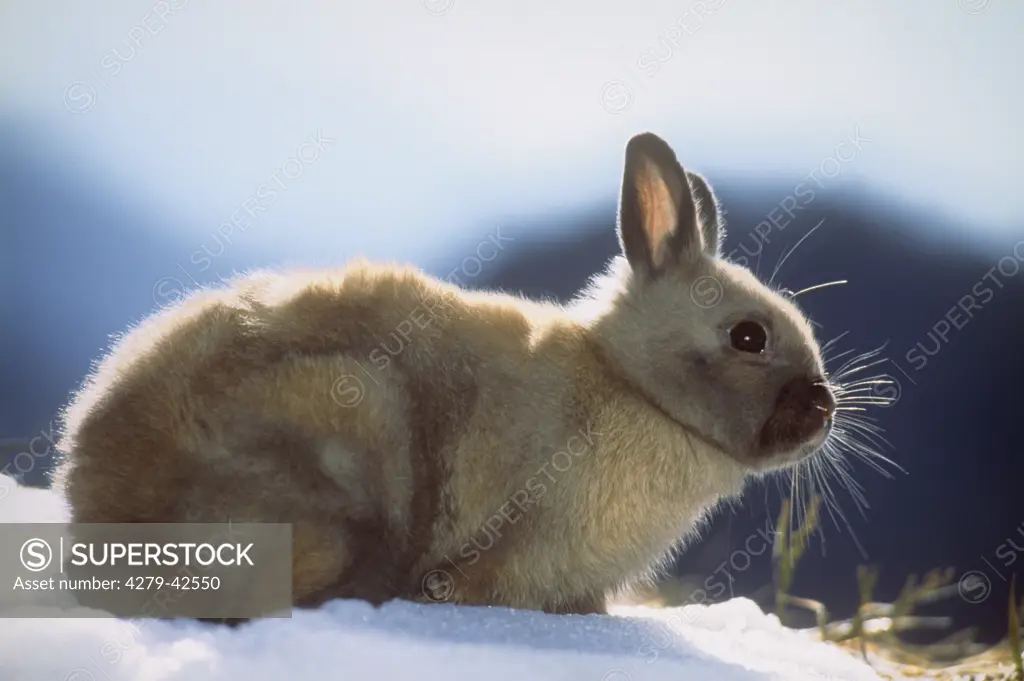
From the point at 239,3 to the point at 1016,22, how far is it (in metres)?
1.70

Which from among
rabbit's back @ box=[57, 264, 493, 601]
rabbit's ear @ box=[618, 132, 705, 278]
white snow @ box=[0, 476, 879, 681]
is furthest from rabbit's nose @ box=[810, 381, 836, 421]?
rabbit's back @ box=[57, 264, 493, 601]

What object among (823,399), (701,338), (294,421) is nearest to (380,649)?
(294,421)

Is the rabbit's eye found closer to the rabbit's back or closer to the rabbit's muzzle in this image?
the rabbit's muzzle

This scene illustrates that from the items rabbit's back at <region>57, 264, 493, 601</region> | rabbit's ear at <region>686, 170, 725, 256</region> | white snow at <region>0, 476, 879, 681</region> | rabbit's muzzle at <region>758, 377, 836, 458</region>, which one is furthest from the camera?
rabbit's ear at <region>686, 170, 725, 256</region>

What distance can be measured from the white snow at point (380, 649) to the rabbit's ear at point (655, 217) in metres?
0.70

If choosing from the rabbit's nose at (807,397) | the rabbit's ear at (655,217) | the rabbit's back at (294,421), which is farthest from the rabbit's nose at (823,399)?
the rabbit's back at (294,421)

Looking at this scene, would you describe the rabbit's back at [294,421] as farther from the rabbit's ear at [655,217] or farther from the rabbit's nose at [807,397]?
the rabbit's nose at [807,397]

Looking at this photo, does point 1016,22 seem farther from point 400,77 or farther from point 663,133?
point 400,77

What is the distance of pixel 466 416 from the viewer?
1502 millimetres

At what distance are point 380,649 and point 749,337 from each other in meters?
0.86

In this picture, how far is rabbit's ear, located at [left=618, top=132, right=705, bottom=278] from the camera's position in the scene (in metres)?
1.65

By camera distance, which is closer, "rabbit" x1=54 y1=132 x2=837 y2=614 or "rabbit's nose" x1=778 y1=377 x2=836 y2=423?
"rabbit" x1=54 y1=132 x2=837 y2=614

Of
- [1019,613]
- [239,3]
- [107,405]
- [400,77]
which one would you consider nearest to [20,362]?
[107,405]

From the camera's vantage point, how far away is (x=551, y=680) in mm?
1227
